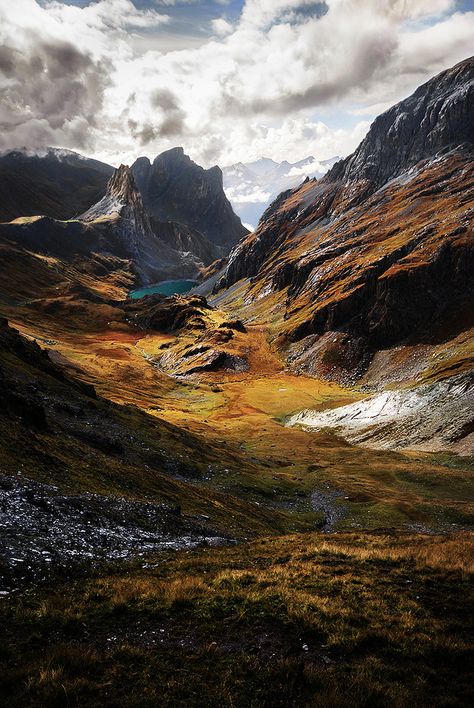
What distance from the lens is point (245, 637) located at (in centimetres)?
1380

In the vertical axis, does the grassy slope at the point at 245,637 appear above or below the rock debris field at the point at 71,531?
above

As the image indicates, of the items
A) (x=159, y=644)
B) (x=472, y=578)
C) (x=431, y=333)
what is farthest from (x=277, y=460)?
(x=431, y=333)

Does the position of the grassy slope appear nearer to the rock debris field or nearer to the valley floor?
the valley floor

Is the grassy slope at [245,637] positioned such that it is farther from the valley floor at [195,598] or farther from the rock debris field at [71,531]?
the rock debris field at [71,531]

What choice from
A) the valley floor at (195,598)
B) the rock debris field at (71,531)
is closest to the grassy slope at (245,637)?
the valley floor at (195,598)

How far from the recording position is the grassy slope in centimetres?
1070

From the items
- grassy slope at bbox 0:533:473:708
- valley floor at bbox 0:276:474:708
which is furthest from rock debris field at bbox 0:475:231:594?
grassy slope at bbox 0:533:473:708

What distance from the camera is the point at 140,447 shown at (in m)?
54.3

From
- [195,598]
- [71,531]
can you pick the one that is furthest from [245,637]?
[71,531]

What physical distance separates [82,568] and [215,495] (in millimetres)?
27873

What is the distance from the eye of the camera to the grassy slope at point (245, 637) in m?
10.7

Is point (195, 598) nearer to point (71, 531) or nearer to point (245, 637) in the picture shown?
point (245, 637)

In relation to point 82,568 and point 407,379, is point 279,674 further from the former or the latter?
point 407,379

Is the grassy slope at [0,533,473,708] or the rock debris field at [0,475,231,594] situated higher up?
the grassy slope at [0,533,473,708]
